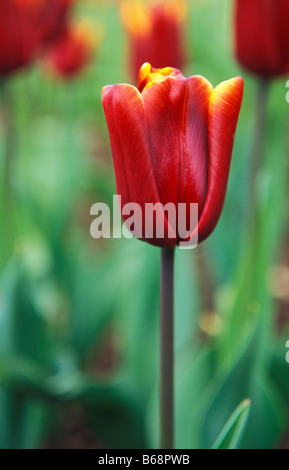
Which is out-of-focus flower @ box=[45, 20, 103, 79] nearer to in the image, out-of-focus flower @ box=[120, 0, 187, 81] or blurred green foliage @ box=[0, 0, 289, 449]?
blurred green foliage @ box=[0, 0, 289, 449]

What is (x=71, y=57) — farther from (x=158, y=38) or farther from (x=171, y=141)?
(x=171, y=141)

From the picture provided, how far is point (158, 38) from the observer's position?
3.26ft

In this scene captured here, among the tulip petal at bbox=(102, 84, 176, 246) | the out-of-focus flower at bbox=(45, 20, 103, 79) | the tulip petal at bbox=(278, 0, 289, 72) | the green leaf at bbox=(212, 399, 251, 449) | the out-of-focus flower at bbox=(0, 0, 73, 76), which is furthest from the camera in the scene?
the out-of-focus flower at bbox=(45, 20, 103, 79)

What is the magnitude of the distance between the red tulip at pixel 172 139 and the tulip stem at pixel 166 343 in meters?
0.03

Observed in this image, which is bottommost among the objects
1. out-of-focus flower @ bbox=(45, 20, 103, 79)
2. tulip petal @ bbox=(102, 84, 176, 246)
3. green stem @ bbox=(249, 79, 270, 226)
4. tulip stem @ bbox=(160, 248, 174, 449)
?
tulip stem @ bbox=(160, 248, 174, 449)

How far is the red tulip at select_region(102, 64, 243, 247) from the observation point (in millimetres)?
413

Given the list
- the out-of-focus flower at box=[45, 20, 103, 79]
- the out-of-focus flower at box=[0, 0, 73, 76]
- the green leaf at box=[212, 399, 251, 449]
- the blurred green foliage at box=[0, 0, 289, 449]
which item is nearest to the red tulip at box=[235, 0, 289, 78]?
the blurred green foliage at box=[0, 0, 289, 449]

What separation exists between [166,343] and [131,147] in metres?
0.17

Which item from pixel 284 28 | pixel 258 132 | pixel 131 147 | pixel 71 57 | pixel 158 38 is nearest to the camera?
pixel 131 147

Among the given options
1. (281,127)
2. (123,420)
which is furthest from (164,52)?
(123,420)

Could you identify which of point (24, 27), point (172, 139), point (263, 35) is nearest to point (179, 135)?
point (172, 139)

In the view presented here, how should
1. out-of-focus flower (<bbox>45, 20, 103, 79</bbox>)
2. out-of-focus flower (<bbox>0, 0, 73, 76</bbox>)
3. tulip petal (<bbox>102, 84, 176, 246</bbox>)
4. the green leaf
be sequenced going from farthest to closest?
out-of-focus flower (<bbox>45, 20, 103, 79</bbox>)
out-of-focus flower (<bbox>0, 0, 73, 76</bbox>)
the green leaf
tulip petal (<bbox>102, 84, 176, 246</bbox>)
